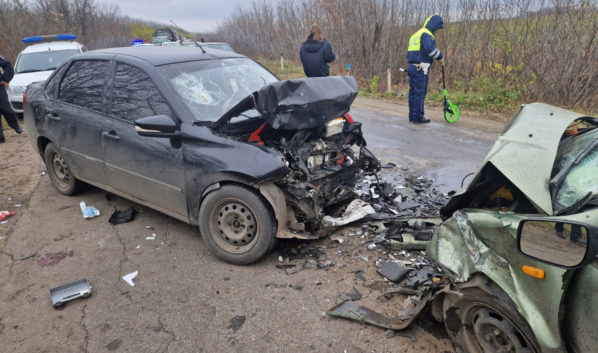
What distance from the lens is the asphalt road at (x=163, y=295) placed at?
2.74 m

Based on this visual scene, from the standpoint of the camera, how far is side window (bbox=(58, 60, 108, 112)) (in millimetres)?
4447

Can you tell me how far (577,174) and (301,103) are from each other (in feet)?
7.44

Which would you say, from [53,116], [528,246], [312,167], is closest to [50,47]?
[53,116]

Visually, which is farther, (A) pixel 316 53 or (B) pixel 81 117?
(A) pixel 316 53

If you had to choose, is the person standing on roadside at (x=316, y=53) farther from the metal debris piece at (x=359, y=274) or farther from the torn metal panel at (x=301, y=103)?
the metal debris piece at (x=359, y=274)

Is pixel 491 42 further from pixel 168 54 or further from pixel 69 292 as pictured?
pixel 69 292

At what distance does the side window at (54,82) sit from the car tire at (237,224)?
9.31ft

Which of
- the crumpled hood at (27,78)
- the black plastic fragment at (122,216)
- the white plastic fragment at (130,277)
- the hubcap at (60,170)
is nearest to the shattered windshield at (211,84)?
the white plastic fragment at (130,277)

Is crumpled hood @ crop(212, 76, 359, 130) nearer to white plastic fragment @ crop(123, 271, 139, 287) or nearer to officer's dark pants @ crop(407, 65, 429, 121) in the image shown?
white plastic fragment @ crop(123, 271, 139, 287)

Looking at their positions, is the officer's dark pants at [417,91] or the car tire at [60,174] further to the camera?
the officer's dark pants at [417,91]

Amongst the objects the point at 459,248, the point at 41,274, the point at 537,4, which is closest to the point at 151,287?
the point at 41,274

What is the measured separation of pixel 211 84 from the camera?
418 centimetres

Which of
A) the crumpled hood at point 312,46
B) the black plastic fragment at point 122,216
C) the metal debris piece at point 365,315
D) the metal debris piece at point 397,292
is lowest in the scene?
the metal debris piece at point 365,315

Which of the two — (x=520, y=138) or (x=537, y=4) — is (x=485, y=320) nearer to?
(x=520, y=138)
